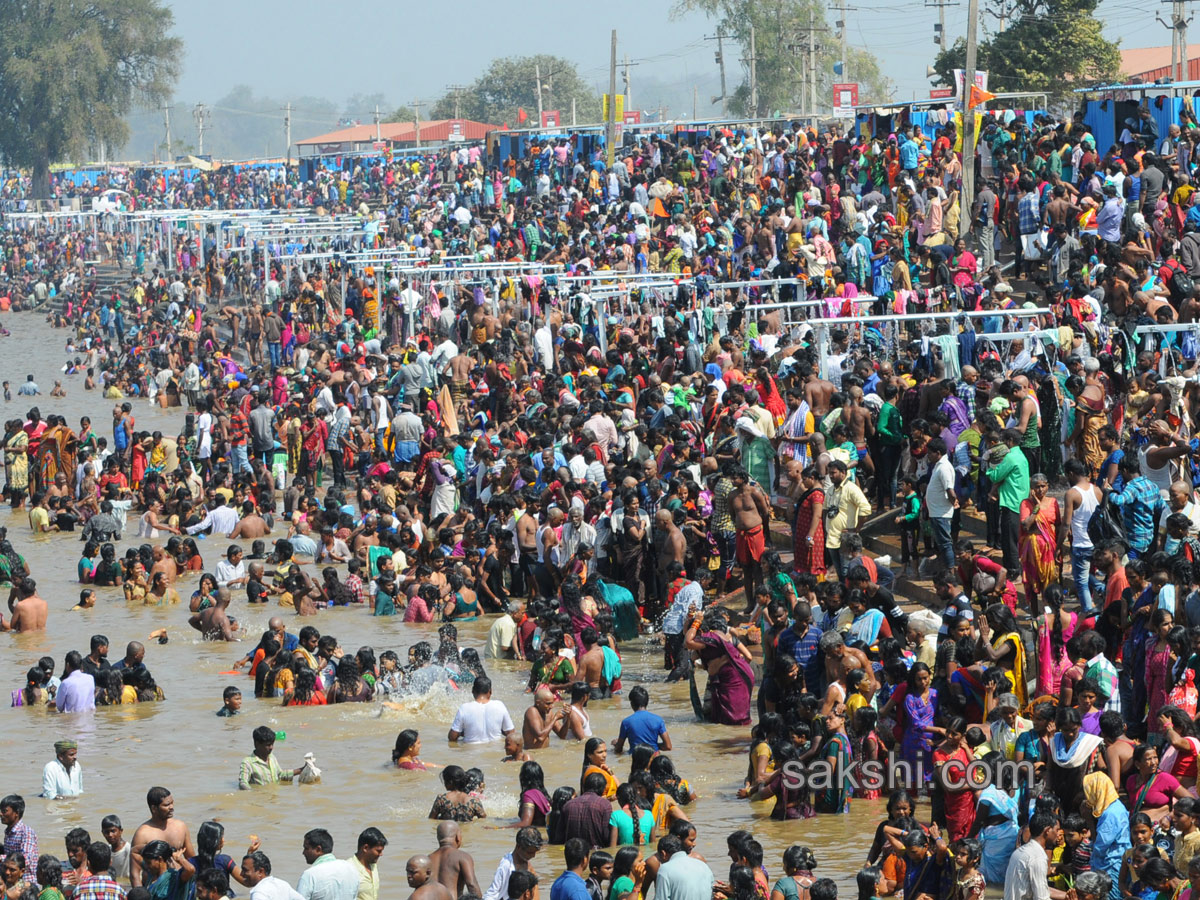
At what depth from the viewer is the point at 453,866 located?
31.0ft

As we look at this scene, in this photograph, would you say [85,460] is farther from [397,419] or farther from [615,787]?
[615,787]

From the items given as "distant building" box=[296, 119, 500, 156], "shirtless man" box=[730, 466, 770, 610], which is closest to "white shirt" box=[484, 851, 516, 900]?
"shirtless man" box=[730, 466, 770, 610]

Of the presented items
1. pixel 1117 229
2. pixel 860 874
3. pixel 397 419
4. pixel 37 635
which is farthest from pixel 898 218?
pixel 860 874

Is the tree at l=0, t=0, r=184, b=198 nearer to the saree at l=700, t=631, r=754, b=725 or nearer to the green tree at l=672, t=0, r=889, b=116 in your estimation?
the green tree at l=672, t=0, r=889, b=116

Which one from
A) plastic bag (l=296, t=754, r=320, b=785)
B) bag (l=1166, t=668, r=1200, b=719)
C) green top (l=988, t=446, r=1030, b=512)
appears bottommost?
plastic bag (l=296, t=754, r=320, b=785)

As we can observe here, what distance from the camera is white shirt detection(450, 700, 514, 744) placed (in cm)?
1297

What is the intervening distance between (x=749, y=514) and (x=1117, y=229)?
7636mm

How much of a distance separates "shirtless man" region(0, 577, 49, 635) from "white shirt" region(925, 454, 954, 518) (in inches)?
382

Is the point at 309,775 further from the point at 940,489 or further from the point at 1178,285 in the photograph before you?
the point at 1178,285

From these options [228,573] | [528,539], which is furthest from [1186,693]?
[228,573]

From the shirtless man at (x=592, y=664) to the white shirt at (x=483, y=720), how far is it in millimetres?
1040

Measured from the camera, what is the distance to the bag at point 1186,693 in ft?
Answer: 31.5

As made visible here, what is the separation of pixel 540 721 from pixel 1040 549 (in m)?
3.73

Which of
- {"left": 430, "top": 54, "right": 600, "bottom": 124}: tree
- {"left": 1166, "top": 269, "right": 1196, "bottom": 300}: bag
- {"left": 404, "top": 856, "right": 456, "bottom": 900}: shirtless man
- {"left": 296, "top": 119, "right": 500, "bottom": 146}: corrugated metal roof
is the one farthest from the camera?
{"left": 430, "top": 54, "right": 600, "bottom": 124}: tree
